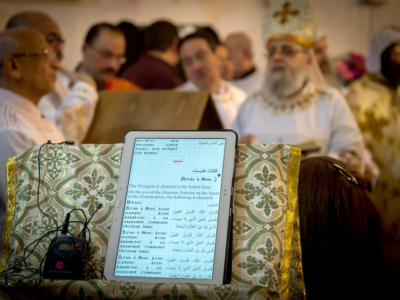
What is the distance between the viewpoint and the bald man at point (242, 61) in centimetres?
333

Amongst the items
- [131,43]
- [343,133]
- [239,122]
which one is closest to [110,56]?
[131,43]

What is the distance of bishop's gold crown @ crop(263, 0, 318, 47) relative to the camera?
9.52 feet

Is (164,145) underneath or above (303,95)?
underneath

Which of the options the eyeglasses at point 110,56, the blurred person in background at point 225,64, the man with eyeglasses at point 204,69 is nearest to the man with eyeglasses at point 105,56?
the eyeglasses at point 110,56

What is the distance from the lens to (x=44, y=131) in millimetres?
1938

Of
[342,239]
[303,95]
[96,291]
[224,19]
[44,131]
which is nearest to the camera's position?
[96,291]

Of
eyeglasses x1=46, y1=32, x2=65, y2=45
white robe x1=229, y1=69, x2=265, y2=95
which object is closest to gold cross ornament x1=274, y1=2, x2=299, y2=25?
white robe x1=229, y1=69, x2=265, y2=95

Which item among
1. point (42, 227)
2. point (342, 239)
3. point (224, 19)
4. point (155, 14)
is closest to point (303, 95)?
point (224, 19)

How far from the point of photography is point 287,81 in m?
2.89

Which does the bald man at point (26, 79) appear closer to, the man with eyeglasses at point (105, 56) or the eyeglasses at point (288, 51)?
the man with eyeglasses at point (105, 56)

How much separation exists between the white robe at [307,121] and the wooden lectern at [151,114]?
31.6 inches

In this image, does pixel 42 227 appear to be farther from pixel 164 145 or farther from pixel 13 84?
pixel 13 84

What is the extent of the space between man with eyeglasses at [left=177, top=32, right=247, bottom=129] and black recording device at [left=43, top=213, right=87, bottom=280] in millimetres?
2465

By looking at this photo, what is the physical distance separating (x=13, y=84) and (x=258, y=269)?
163 cm
